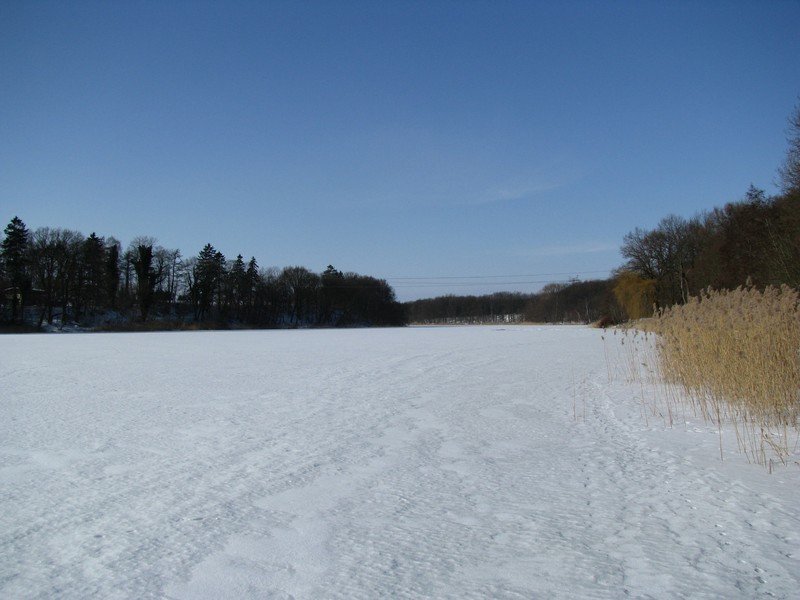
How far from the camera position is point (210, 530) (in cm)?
269

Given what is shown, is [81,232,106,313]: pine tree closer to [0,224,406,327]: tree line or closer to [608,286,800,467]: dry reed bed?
[0,224,406,327]: tree line

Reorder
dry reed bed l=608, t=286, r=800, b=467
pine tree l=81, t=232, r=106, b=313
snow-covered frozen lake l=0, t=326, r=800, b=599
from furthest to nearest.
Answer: pine tree l=81, t=232, r=106, b=313 → dry reed bed l=608, t=286, r=800, b=467 → snow-covered frozen lake l=0, t=326, r=800, b=599

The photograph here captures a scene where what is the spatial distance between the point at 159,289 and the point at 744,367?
195 feet

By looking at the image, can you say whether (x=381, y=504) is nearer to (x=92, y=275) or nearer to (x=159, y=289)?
(x=92, y=275)

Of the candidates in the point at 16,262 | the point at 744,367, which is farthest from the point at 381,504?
the point at 16,262

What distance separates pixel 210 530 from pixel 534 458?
95.6 inches

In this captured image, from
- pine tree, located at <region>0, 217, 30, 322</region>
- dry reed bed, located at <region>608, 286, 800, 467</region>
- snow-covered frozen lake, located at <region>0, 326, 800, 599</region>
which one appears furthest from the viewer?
pine tree, located at <region>0, 217, 30, 322</region>

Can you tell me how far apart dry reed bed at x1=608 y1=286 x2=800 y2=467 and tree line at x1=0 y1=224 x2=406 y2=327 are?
48.1m

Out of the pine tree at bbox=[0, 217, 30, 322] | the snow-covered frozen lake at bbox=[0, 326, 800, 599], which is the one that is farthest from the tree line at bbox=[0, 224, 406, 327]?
the snow-covered frozen lake at bbox=[0, 326, 800, 599]

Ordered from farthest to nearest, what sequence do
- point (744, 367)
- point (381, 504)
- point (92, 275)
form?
point (92, 275)
point (744, 367)
point (381, 504)

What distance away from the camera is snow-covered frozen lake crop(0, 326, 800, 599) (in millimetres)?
2184

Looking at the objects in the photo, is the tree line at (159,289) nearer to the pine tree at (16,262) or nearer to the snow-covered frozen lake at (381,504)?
the pine tree at (16,262)

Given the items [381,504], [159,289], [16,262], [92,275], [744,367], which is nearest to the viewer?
[381,504]

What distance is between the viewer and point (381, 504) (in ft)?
10.1
